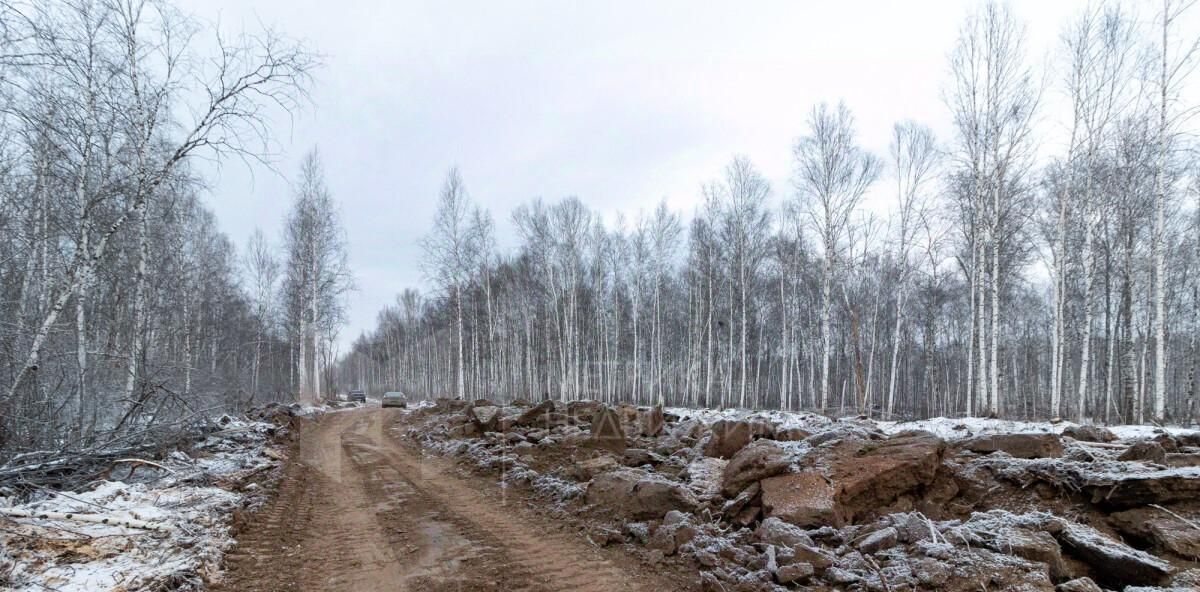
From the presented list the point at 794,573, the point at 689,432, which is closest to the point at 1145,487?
the point at 794,573

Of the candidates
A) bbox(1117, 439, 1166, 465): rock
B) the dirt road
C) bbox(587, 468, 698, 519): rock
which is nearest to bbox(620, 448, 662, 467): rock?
bbox(587, 468, 698, 519): rock

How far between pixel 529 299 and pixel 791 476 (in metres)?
30.4

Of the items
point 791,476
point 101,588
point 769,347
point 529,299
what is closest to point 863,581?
point 791,476

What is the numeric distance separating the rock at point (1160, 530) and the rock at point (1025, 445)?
5.04ft

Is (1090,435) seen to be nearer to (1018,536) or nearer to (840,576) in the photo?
(1018,536)

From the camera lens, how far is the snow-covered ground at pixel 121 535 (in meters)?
4.43

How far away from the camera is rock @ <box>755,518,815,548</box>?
549 cm

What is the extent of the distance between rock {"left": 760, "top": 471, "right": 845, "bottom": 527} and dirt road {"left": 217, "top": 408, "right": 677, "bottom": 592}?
5.77ft

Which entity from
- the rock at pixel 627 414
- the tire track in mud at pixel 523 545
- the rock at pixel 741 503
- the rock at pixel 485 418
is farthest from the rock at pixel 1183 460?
the rock at pixel 485 418

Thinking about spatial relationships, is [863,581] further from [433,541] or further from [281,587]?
[281,587]

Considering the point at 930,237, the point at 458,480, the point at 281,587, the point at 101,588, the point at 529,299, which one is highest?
the point at 930,237

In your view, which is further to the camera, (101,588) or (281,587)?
(281,587)

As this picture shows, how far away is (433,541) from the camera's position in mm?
6383

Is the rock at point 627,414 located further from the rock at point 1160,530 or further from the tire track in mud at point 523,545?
the rock at point 1160,530
